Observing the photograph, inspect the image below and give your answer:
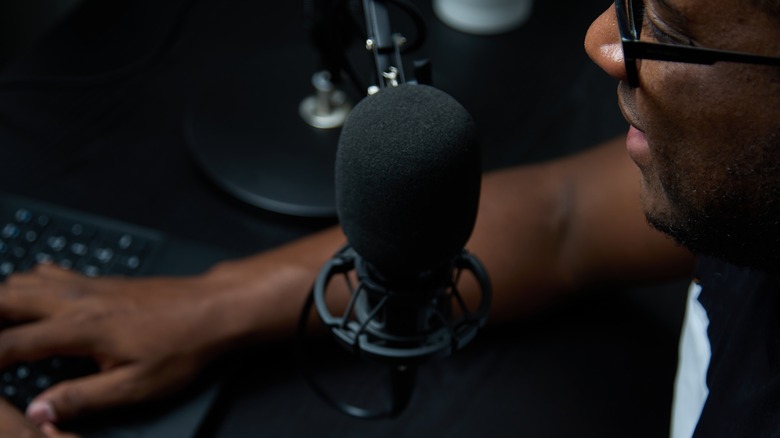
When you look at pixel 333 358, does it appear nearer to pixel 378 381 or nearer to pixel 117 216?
pixel 378 381

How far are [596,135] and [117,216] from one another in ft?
1.76

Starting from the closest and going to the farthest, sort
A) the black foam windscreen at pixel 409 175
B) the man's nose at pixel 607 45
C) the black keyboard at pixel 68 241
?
the black foam windscreen at pixel 409 175 < the man's nose at pixel 607 45 < the black keyboard at pixel 68 241

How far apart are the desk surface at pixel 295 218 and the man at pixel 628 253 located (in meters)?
0.04

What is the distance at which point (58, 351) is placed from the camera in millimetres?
789

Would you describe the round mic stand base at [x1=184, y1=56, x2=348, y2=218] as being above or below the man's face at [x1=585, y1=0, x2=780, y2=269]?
below

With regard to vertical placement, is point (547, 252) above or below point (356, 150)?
below

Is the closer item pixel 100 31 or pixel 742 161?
pixel 742 161

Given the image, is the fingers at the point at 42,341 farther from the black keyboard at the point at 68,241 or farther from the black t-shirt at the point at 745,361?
the black t-shirt at the point at 745,361

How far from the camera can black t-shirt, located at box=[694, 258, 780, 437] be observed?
24.9 inches

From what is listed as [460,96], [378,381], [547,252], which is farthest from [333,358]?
[460,96]

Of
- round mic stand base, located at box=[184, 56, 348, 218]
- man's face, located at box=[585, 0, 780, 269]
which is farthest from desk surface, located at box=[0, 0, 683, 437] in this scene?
man's face, located at box=[585, 0, 780, 269]

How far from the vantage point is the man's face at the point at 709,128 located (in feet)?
1.60

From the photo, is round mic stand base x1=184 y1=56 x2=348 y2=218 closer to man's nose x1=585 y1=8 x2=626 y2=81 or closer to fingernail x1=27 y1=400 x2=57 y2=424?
fingernail x1=27 y1=400 x2=57 y2=424

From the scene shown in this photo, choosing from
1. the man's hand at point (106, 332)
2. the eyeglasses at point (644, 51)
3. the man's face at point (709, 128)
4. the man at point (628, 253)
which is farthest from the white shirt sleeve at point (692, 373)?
the man's hand at point (106, 332)
